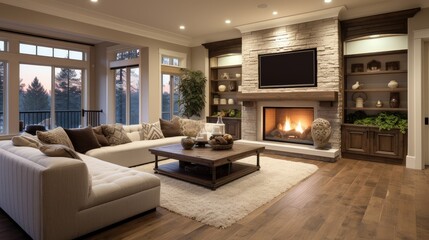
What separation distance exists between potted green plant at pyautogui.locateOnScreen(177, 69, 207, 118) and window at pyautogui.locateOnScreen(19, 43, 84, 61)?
133 inches

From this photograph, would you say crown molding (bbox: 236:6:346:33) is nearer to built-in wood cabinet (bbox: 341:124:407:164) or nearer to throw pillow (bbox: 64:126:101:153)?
built-in wood cabinet (bbox: 341:124:407:164)

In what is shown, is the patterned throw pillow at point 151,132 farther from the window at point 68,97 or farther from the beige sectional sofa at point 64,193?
the window at point 68,97

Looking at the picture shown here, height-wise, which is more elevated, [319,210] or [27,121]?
[27,121]

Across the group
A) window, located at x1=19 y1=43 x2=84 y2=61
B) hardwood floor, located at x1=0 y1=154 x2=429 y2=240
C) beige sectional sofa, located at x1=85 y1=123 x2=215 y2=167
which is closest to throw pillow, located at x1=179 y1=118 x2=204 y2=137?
beige sectional sofa, located at x1=85 y1=123 x2=215 y2=167

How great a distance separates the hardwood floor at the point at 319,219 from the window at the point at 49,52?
5.75m

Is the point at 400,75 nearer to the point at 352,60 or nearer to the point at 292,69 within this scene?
the point at 352,60

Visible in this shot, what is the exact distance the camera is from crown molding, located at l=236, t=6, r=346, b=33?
5523 millimetres

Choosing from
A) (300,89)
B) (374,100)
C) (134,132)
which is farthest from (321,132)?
(134,132)

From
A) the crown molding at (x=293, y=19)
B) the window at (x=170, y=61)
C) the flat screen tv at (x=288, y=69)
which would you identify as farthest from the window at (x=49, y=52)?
the flat screen tv at (x=288, y=69)

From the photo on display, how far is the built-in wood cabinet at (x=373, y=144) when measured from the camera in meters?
5.12

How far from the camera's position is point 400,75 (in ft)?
17.6

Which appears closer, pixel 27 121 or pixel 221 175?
pixel 221 175

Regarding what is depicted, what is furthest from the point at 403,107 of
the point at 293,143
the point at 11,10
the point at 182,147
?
the point at 11,10

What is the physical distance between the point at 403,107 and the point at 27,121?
9033 millimetres
